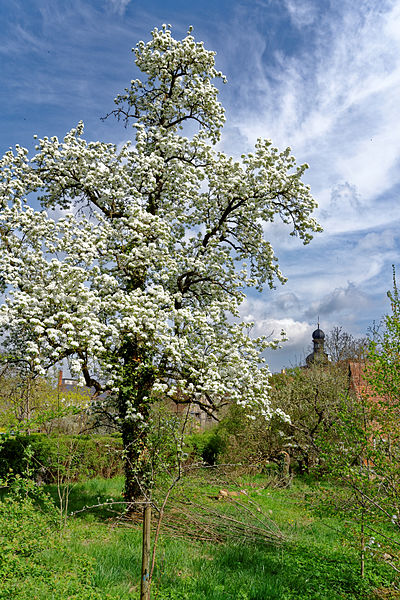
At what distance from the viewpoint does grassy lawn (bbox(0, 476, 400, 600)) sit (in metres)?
5.81

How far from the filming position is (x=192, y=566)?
6855mm

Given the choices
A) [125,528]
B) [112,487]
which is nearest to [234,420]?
[112,487]

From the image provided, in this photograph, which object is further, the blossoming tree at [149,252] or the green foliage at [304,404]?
the green foliage at [304,404]

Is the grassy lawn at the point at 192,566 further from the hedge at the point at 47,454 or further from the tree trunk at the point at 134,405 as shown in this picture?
the hedge at the point at 47,454

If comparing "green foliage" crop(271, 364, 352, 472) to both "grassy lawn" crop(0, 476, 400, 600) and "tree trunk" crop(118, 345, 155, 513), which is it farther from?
"tree trunk" crop(118, 345, 155, 513)

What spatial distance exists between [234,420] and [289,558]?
11341 millimetres

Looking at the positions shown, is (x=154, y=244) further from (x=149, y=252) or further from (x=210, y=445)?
(x=210, y=445)

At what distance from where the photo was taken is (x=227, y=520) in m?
8.84

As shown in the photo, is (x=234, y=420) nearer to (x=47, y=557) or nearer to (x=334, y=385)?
(x=334, y=385)

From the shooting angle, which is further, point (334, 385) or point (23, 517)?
point (334, 385)

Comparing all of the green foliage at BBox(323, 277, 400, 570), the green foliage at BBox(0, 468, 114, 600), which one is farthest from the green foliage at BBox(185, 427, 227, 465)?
the green foliage at BBox(323, 277, 400, 570)

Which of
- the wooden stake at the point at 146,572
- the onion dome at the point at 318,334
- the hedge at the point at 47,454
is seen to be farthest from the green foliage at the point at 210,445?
the onion dome at the point at 318,334

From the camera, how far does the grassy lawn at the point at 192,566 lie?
5.81 metres

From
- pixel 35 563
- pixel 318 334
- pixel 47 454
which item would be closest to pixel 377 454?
pixel 35 563
